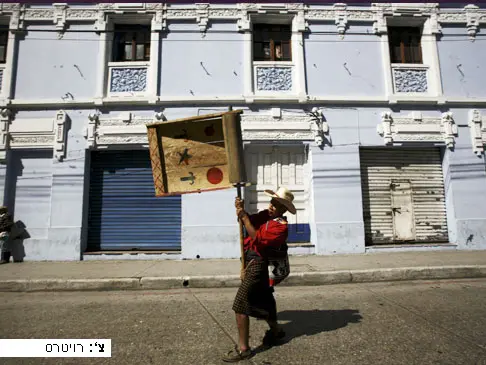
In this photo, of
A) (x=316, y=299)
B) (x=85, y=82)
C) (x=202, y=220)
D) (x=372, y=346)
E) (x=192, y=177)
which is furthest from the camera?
(x=85, y=82)

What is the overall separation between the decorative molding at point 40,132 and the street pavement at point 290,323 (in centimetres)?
416

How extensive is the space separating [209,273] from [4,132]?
676 centimetres

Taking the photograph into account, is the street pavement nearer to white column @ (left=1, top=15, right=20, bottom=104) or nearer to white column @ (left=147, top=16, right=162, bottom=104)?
white column @ (left=147, top=16, right=162, bottom=104)

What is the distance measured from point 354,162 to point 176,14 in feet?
21.2

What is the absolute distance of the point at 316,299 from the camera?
4.30 metres

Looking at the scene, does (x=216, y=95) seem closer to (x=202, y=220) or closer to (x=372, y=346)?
(x=202, y=220)

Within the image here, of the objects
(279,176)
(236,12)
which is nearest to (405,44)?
(236,12)

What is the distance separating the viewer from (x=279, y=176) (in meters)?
7.84

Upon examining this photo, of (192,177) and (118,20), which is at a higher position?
(118,20)

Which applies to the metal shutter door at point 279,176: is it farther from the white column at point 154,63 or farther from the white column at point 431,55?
the white column at point 431,55

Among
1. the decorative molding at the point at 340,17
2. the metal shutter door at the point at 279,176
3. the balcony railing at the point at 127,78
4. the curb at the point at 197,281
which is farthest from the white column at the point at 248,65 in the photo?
the curb at the point at 197,281

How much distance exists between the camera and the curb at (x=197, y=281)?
16.9 feet

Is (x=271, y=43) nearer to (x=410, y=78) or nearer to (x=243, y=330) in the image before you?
(x=410, y=78)

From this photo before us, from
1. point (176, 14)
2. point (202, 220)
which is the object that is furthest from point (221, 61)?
point (202, 220)
